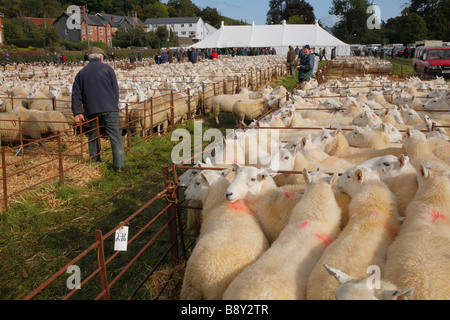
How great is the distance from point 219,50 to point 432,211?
53.3m

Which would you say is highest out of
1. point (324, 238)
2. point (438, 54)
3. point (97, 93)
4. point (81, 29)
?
point (81, 29)

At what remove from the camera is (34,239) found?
198 inches

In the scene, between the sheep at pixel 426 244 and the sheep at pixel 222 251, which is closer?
the sheep at pixel 426 244

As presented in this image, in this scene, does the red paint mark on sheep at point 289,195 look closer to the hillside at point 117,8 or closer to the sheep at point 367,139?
the sheep at point 367,139

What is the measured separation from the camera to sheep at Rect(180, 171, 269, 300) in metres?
2.79

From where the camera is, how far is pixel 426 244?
250 cm

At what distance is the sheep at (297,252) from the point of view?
92.7 inches

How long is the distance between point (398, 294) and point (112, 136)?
20.5 feet

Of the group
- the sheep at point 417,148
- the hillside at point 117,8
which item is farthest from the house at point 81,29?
the sheep at point 417,148

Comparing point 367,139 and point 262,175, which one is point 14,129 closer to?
point 262,175

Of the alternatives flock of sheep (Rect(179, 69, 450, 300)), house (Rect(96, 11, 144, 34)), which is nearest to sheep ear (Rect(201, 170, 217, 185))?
flock of sheep (Rect(179, 69, 450, 300))

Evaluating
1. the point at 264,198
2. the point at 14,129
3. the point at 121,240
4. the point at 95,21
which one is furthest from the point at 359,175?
the point at 95,21

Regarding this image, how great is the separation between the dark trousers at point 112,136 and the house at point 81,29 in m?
72.0
